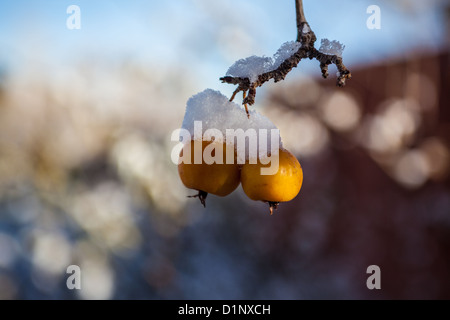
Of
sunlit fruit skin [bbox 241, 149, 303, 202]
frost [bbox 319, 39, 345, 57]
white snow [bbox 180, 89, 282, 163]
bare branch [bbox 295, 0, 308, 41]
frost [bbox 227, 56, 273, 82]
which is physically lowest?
sunlit fruit skin [bbox 241, 149, 303, 202]

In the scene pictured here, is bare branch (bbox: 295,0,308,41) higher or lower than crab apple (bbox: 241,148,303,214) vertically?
higher

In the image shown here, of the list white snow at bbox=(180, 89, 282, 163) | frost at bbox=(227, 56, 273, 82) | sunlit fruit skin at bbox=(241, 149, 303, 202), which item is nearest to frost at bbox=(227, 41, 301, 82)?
frost at bbox=(227, 56, 273, 82)

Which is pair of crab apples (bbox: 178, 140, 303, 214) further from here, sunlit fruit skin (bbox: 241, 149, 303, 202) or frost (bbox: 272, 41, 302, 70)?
frost (bbox: 272, 41, 302, 70)

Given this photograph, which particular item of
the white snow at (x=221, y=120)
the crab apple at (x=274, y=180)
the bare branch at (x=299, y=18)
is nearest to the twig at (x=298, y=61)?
the bare branch at (x=299, y=18)

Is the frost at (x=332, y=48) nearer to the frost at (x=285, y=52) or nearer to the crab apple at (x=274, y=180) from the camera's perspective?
the frost at (x=285, y=52)

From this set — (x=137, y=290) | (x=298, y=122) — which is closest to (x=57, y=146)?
(x=137, y=290)

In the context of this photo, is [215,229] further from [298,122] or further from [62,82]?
[62,82]

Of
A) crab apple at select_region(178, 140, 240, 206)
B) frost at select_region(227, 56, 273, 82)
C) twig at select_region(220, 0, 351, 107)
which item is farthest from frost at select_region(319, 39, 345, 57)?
crab apple at select_region(178, 140, 240, 206)
